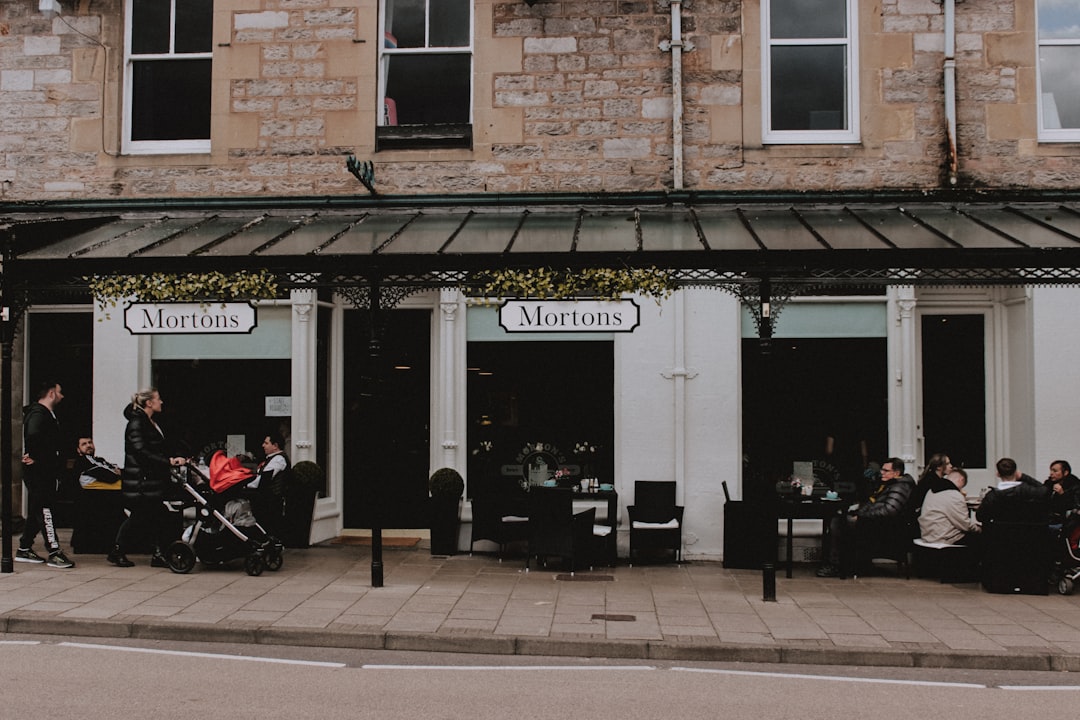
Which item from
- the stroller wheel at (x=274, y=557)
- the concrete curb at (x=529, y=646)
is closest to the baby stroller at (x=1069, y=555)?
the concrete curb at (x=529, y=646)

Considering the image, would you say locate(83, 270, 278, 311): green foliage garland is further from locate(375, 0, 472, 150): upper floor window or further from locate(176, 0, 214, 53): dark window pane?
locate(176, 0, 214, 53): dark window pane

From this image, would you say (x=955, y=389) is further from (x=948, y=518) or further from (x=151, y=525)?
(x=151, y=525)

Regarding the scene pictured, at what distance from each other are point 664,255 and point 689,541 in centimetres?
414

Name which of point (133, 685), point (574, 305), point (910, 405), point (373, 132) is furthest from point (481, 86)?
point (133, 685)

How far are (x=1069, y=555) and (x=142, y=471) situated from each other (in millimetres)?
9968

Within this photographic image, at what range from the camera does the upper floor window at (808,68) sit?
40.9ft

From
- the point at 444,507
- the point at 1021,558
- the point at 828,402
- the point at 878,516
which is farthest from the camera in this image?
the point at 828,402

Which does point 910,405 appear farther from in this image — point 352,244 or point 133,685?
point 133,685

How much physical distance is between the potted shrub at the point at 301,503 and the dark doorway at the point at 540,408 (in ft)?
6.63

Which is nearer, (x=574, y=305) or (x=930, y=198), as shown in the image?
(x=574, y=305)

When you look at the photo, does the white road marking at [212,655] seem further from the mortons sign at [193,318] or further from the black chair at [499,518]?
the black chair at [499,518]

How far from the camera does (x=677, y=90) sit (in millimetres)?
12125

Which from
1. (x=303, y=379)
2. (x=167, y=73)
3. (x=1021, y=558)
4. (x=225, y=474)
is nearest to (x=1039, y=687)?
(x=1021, y=558)

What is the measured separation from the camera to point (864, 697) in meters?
6.44
